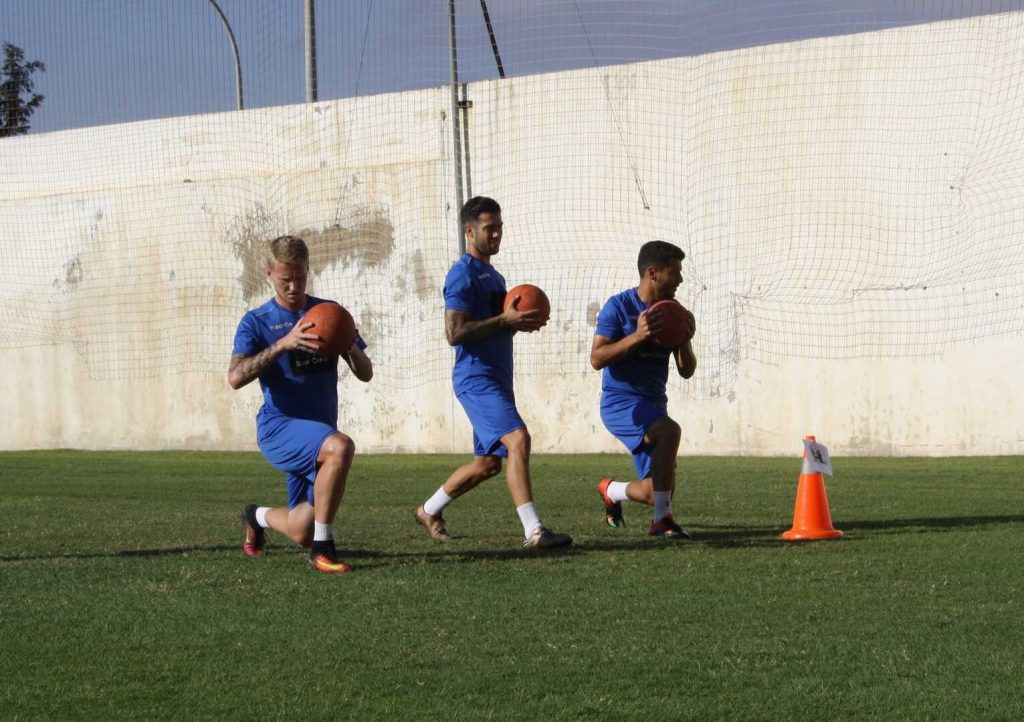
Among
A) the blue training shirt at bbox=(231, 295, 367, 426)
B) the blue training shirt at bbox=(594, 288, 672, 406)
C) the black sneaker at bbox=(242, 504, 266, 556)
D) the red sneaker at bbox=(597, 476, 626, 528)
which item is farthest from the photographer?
the red sneaker at bbox=(597, 476, 626, 528)

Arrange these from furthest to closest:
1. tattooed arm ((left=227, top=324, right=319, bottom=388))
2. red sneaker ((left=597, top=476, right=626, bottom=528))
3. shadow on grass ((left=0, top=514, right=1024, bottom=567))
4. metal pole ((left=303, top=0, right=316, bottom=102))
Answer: metal pole ((left=303, top=0, right=316, bottom=102)) → red sneaker ((left=597, top=476, right=626, bottom=528)) → shadow on grass ((left=0, top=514, right=1024, bottom=567)) → tattooed arm ((left=227, top=324, right=319, bottom=388))

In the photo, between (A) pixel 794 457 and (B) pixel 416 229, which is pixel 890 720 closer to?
(A) pixel 794 457

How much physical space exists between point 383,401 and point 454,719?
14.6 meters

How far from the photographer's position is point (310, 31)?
20.1 meters

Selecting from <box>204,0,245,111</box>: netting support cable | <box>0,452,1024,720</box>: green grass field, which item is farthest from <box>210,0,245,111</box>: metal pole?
<box>0,452,1024,720</box>: green grass field

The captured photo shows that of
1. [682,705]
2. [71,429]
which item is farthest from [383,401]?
[682,705]

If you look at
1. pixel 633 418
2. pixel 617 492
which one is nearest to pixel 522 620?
pixel 633 418

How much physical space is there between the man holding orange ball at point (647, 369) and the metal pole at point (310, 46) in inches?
482

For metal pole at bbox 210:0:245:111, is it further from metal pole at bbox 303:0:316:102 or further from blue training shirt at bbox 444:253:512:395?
blue training shirt at bbox 444:253:512:395

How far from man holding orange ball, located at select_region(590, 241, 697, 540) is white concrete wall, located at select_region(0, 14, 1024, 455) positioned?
7.27m

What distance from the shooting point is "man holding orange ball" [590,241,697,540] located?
26.5 feet

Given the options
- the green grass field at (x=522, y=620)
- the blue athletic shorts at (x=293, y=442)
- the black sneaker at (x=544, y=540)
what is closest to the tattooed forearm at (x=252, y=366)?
the blue athletic shorts at (x=293, y=442)

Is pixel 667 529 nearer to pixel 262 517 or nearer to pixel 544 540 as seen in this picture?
pixel 544 540

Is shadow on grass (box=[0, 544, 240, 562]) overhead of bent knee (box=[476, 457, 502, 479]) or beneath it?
beneath
